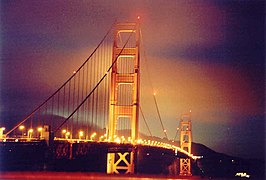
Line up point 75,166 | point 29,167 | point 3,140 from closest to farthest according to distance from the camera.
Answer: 1. point 3,140
2. point 29,167
3. point 75,166

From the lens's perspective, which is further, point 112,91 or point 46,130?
point 112,91

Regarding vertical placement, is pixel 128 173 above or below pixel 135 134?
below

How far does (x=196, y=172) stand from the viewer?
75.4 metres

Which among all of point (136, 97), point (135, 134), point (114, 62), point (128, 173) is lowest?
point (128, 173)

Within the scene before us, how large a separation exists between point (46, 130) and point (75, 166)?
27.5 m

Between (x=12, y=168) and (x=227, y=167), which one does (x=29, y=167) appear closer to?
(x=12, y=168)

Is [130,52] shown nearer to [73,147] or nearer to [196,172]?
[73,147]

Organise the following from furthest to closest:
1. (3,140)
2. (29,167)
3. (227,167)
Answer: (227,167) < (29,167) < (3,140)

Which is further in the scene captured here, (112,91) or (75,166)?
(75,166)

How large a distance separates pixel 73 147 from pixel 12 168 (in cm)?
1227

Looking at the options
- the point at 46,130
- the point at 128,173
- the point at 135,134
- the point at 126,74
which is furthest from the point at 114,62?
the point at 46,130

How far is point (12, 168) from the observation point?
40125 mm

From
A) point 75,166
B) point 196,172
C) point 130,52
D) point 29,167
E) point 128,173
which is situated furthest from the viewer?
point 196,172

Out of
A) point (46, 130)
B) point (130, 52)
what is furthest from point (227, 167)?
point (46, 130)
